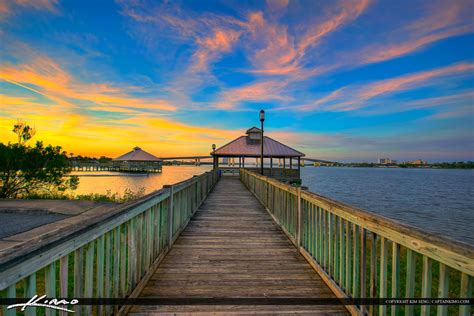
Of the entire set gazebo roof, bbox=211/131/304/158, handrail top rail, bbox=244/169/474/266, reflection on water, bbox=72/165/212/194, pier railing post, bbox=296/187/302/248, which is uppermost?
gazebo roof, bbox=211/131/304/158

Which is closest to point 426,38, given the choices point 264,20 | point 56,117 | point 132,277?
point 264,20

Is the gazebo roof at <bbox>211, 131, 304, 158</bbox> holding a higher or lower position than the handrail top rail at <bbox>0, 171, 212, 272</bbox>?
higher

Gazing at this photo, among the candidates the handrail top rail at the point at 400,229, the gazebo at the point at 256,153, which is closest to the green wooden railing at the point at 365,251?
the handrail top rail at the point at 400,229

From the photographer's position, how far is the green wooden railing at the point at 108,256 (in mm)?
1220

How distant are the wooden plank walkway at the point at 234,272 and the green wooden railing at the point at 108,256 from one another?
0.27 meters

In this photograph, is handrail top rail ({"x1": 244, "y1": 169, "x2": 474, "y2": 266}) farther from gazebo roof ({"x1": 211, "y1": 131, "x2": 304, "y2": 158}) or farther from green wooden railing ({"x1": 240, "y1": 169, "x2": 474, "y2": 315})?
gazebo roof ({"x1": 211, "y1": 131, "x2": 304, "y2": 158})

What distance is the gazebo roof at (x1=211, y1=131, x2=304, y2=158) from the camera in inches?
939

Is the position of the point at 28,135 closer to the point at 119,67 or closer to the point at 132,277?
the point at 119,67

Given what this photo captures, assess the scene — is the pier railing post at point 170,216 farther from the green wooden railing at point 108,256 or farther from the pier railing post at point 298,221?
the pier railing post at point 298,221

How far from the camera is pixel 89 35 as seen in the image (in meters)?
11.2

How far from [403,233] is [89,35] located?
14829mm

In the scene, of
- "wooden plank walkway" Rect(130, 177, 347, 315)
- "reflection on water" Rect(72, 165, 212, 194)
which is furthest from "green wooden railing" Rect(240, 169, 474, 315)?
"reflection on water" Rect(72, 165, 212, 194)

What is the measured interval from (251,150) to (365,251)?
866 inches

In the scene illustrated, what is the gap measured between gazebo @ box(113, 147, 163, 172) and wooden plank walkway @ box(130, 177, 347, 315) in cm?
5841
